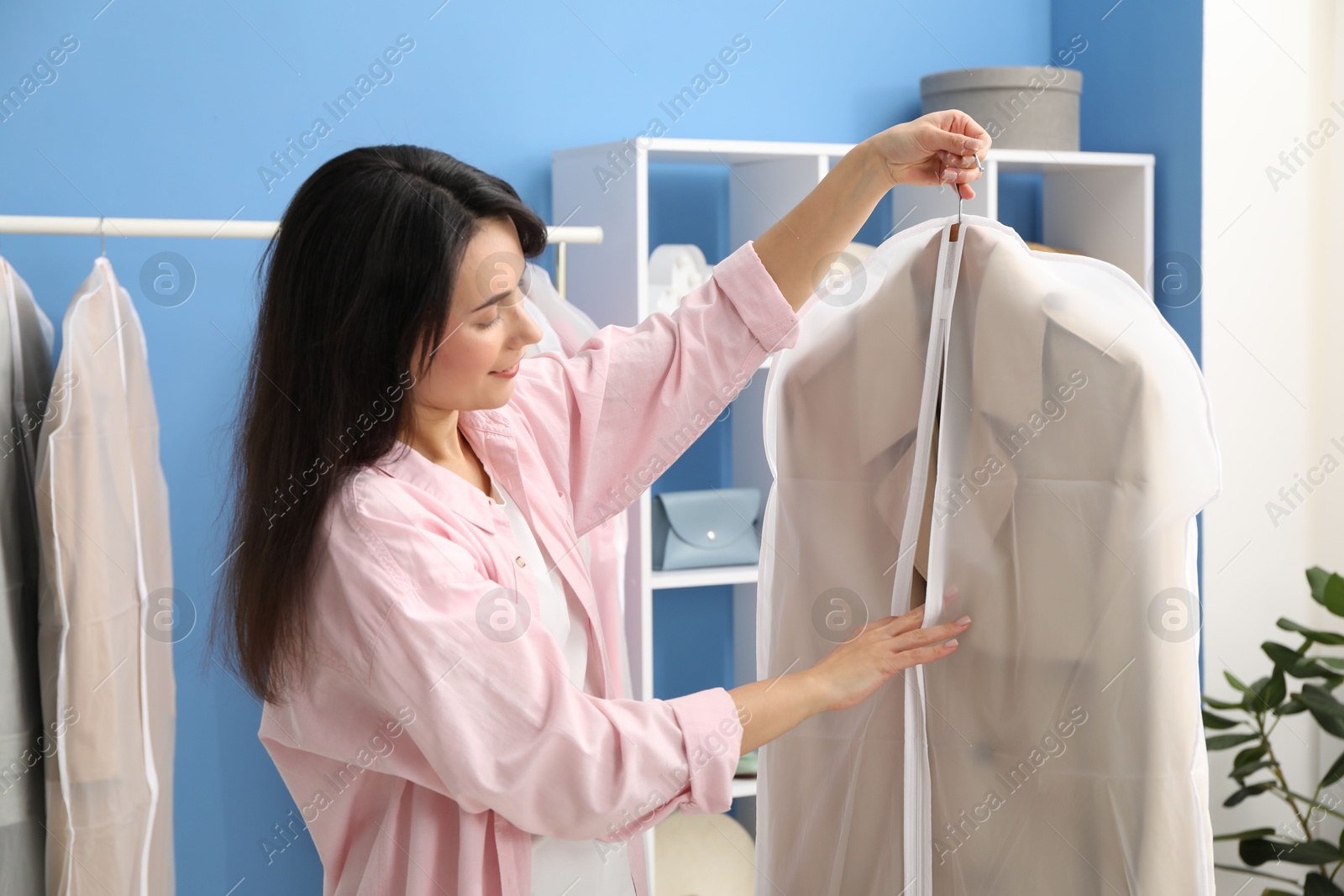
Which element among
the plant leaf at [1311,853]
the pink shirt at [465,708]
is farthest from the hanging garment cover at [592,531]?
the plant leaf at [1311,853]

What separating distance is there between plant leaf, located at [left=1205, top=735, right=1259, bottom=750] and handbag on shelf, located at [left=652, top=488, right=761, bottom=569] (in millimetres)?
844

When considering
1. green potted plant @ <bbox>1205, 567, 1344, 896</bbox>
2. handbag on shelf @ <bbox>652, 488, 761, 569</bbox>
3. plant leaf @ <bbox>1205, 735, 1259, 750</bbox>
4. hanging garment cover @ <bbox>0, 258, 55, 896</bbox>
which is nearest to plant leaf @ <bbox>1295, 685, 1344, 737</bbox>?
green potted plant @ <bbox>1205, 567, 1344, 896</bbox>

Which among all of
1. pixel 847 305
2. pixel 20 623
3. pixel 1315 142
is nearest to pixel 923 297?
pixel 847 305

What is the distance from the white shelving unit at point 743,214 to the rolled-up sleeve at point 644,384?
1.84 ft

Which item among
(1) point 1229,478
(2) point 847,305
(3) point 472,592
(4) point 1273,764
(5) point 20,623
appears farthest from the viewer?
(1) point 1229,478

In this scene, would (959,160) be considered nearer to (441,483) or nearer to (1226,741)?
(441,483)

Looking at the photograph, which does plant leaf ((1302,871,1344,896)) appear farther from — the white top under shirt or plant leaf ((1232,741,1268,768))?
the white top under shirt

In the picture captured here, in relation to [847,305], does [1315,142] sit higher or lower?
higher

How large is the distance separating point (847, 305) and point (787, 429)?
0.14 meters

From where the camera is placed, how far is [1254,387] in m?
2.15

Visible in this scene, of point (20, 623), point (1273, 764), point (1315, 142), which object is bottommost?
point (1273, 764)

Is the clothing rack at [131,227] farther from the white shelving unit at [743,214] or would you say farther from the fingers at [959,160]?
the fingers at [959,160]

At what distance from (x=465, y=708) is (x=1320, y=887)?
1638 millimetres

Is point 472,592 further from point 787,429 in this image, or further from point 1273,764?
point 1273,764
